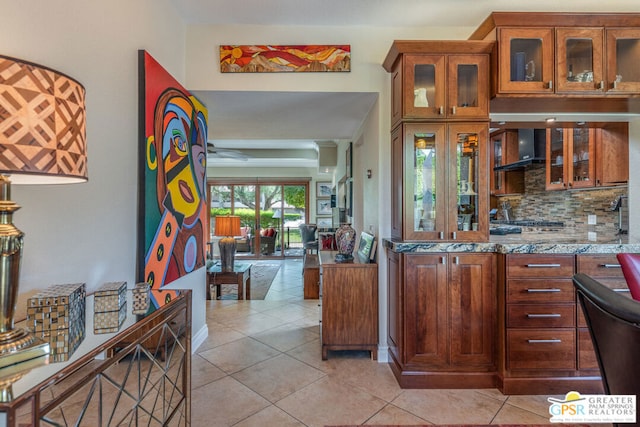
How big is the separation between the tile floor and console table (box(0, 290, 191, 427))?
0.52 m

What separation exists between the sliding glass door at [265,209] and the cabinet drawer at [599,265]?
7.27 m

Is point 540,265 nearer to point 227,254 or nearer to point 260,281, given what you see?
point 227,254

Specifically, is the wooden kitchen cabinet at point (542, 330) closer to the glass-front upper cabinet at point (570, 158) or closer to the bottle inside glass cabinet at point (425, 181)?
the bottle inside glass cabinet at point (425, 181)

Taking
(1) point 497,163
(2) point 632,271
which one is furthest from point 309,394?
(1) point 497,163

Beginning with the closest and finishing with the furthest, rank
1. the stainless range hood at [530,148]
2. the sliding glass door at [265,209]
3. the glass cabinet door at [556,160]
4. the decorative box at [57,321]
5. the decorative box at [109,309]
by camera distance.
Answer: the decorative box at [57,321] < the decorative box at [109,309] < the glass cabinet door at [556,160] < the stainless range hood at [530,148] < the sliding glass door at [265,209]

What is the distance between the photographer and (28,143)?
2.44 ft

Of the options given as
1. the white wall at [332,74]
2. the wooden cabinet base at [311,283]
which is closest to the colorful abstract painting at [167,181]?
the white wall at [332,74]

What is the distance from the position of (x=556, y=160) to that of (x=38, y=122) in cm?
445

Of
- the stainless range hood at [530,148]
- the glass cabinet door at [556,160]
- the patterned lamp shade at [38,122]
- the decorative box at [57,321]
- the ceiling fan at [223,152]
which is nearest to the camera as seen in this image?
the patterned lamp shade at [38,122]

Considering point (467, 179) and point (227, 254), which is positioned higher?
point (467, 179)

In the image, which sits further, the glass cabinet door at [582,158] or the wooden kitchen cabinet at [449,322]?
the glass cabinet door at [582,158]

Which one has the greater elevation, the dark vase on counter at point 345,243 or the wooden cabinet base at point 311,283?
the dark vase on counter at point 345,243

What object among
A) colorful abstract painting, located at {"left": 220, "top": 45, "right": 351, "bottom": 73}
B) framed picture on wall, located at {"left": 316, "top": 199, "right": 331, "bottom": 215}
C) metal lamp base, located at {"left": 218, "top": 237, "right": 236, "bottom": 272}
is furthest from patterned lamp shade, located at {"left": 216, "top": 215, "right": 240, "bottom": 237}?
framed picture on wall, located at {"left": 316, "top": 199, "right": 331, "bottom": 215}

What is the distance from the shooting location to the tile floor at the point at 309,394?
1864 millimetres
